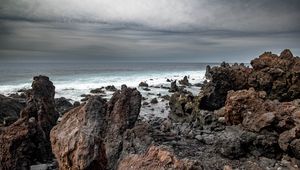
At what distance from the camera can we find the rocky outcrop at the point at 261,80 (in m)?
25.1

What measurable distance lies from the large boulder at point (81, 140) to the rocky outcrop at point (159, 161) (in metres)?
1.59

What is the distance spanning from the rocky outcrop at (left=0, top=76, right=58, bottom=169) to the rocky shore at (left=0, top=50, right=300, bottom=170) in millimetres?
39

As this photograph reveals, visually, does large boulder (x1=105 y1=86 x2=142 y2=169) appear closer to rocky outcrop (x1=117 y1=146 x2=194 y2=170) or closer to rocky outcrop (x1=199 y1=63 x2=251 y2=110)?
rocky outcrop (x1=117 y1=146 x2=194 y2=170)

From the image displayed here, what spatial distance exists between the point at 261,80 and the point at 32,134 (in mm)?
16341

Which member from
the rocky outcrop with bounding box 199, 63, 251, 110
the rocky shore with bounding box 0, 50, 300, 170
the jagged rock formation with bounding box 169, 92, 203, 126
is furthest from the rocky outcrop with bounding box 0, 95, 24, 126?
the rocky outcrop with bounding box 199, 63, 251, 110

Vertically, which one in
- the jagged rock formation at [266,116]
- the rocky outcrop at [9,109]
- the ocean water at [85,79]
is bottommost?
the ocean water at [85,79]

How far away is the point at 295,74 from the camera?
83.0 feet

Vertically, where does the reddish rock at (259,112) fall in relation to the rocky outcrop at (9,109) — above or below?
above

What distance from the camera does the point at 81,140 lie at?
10523mm

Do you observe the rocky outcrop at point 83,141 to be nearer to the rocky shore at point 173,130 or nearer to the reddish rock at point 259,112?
the rocky shore at point 173,130

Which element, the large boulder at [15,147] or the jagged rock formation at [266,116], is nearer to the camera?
the large boulder at [15,147]

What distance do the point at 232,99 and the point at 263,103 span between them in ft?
5.61

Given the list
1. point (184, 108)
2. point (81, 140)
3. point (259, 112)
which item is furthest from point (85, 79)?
point (81, 140)

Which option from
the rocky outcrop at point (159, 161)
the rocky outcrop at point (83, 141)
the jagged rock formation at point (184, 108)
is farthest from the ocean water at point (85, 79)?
the rocky outcrop at point (159, 161)
